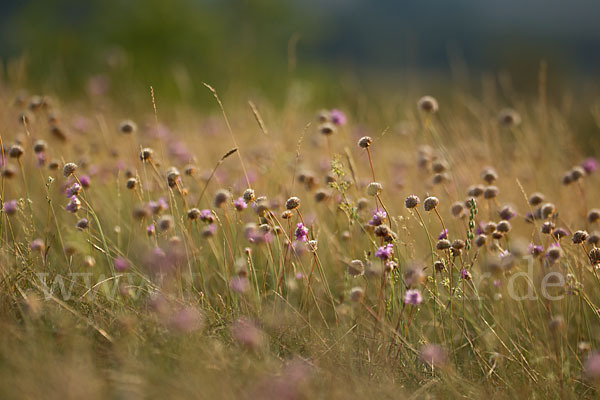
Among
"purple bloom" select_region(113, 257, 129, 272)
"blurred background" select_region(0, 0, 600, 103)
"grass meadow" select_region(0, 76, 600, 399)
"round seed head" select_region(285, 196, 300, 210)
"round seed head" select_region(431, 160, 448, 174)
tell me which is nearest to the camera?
"grass meadow" select_region(0, 76, 600, 399)

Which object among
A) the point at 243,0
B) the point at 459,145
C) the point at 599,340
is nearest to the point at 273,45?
the point at 243,0

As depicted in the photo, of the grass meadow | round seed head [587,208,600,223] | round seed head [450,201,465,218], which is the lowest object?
the grass meadow

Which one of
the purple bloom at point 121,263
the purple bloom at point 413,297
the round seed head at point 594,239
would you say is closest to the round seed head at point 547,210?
the round seed head at point 594,239

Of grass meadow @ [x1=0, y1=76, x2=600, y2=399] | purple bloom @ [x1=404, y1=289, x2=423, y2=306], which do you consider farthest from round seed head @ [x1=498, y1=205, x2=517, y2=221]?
purple bloom @ [x1=404, y1=289, x2=423, y2=306]

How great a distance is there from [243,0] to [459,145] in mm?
14083

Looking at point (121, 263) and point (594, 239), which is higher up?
point (594, 239)

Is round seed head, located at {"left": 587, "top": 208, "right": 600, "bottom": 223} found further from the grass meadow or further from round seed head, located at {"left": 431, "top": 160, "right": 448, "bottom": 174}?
round seed head, located at {"left": 431, "top": 160, "right": 448, "bottom": 174}

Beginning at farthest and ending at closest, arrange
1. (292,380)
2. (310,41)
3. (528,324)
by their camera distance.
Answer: (310,41) < (528,324) < (292,380)

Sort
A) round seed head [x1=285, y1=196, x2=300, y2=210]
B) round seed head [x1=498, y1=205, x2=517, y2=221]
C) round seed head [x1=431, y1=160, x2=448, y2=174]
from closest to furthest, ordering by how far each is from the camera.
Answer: round seed head [x1=285, y1=196, x2=300, y2=210] → round seed head [x1=498, y1=205, x2=517, y2=221] → round seed head [x1=431, y1=160, x2=448, y2=174]

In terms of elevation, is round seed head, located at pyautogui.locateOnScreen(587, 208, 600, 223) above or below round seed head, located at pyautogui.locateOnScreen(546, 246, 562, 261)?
above

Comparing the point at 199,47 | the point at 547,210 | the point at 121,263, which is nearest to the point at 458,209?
the point at 547,210

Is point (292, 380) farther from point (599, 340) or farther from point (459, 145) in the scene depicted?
point (459, 145)

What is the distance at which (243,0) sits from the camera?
16.4 metres

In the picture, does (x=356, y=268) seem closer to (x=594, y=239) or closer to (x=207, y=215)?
(x=207, y=215)
